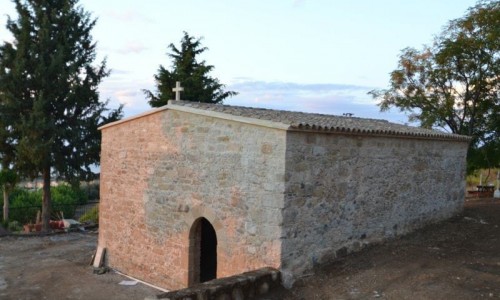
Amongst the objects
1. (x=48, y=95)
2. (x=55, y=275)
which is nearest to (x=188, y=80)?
(x=48, y=95)

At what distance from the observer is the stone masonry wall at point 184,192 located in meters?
8.00

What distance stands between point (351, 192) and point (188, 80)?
14.9m

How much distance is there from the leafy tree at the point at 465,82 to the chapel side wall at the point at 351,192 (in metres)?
6.62

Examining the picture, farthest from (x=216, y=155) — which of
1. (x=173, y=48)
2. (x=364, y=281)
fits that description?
(x=173, y=48)

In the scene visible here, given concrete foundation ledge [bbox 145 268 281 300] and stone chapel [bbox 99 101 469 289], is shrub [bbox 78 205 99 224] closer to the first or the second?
stone chapel [bbox 99 101 469 289]

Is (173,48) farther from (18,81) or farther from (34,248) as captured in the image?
(34,248)

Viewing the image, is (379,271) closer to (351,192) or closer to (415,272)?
(415,272)

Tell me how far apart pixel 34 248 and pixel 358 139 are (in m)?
11.1

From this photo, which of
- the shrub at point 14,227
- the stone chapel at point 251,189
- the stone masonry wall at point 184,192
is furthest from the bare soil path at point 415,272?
the shrub at point 14,227

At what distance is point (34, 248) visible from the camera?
573 inches

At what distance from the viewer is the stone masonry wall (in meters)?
8.00

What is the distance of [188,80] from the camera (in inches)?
880

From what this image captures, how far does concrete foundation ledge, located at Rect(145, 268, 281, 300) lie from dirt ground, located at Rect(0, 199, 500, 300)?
0.90 ft

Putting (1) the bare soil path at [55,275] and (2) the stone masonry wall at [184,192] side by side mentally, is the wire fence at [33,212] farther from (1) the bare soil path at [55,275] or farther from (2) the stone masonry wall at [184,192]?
(2) the stone masonry wall at [184,192]
